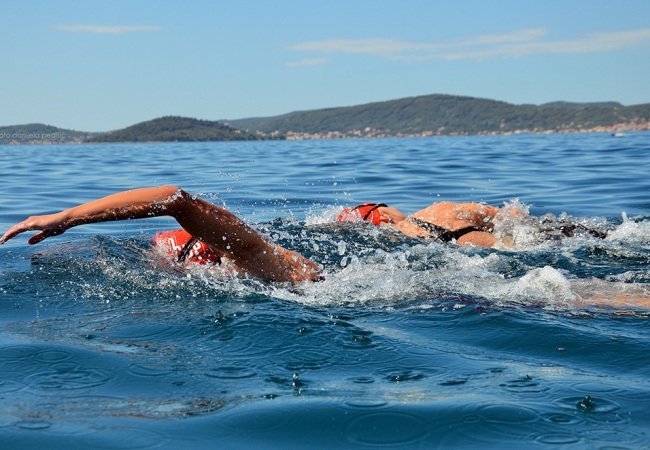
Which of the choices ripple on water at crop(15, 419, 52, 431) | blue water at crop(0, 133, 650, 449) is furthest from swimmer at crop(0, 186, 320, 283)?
ripple on water at crop(15, 419, 52, 431)

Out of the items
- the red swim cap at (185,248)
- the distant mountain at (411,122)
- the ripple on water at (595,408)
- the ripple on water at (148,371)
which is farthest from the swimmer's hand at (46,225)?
the distant mountain at (411,122)

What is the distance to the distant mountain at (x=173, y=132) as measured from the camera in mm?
86250

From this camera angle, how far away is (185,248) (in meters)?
6.72

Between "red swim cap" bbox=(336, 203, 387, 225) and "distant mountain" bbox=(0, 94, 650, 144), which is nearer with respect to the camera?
"red swim cap" bbox=(336, 203, 387, 225)

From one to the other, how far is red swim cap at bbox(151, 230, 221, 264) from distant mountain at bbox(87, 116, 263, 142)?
77.1 meters

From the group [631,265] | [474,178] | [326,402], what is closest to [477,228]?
[631,265]

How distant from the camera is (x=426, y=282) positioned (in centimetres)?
608

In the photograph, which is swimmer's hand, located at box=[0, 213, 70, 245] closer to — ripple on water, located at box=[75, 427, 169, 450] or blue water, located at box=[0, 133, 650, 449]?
blue water, located at box=[0, 133, 650, 449]

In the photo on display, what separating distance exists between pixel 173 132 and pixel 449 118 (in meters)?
92.3

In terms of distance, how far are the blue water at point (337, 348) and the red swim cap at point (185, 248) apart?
18 cm

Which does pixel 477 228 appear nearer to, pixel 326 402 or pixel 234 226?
pixel 234 226

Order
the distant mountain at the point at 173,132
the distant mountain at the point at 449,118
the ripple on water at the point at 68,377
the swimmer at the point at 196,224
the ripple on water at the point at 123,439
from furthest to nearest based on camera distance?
the distant mountain at the point at 449,118, the distant mountain at the point at 173,132, the swimmer at the point at 196,224, the ripple on water at the point at 68,377, the ripple on water at the point at 123,439

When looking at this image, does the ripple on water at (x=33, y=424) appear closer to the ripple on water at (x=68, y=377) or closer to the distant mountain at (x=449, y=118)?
the ripple on water at (x=68, y=377)

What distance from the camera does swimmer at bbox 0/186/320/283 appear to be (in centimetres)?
522
